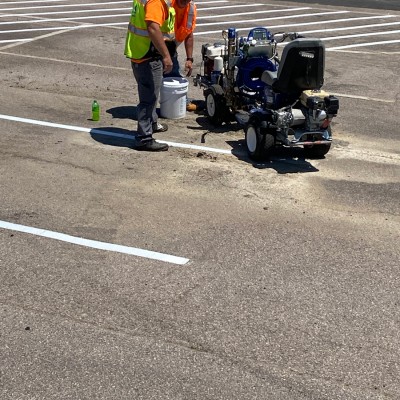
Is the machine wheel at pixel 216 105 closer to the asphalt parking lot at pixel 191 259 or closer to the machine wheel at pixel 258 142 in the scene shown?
the asphalt parking lot at pixel 191 259

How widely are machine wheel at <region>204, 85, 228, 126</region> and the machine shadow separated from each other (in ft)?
2.40

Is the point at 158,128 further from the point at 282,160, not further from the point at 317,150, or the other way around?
the point at 317,150

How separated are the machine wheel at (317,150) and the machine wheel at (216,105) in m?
1.55

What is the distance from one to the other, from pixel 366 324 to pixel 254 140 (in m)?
3.79

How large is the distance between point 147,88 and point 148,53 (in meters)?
0.43

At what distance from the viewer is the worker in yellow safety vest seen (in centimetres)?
869

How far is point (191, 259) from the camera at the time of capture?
21.1 feet

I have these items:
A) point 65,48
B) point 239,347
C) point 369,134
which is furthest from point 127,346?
point 65,48

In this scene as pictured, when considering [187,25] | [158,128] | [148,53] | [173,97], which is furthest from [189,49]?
[148,53]

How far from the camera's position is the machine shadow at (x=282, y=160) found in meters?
8.78

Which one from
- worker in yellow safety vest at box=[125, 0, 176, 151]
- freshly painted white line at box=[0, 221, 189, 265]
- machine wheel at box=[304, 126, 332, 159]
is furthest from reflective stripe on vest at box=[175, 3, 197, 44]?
freshly painted white line at box=[0, 221, 189, 265]

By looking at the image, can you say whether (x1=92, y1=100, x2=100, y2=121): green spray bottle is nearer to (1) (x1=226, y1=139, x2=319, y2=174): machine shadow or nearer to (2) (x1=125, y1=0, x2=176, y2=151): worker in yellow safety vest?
(2) (x1=125, y1=0, x2=176, y2=151): worker in yellow safety vest

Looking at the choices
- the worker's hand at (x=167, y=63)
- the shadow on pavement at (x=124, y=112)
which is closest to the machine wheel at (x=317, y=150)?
the worker's hand at (x=167, y=63)

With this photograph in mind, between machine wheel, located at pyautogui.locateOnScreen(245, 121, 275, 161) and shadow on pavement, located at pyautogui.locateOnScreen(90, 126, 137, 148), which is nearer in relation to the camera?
machine wheel, located at pyautogui.locateOnScreen(245, 121, 275, 161)
